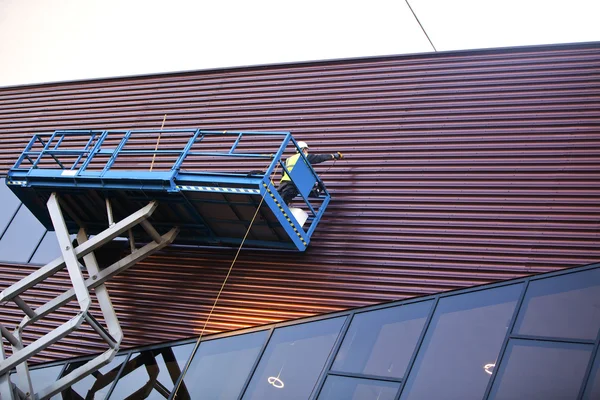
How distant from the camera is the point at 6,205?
22.9 m

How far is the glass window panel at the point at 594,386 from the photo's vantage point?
12.6 metres

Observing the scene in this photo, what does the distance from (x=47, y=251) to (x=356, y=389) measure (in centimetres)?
1042

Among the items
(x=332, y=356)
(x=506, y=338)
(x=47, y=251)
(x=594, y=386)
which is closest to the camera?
(x=594, y=386)

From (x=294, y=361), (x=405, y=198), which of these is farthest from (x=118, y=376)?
(x=405, y=198)

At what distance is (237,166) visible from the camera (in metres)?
19.8

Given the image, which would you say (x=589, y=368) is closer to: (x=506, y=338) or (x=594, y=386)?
(x=594, y=386)

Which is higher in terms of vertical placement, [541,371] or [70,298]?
[541,371]

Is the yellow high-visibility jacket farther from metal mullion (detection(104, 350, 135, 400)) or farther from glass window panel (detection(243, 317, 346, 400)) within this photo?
→ metal mullion (detection(104, 350, 135, 400))

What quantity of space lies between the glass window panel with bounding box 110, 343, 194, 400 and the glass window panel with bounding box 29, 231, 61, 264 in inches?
198

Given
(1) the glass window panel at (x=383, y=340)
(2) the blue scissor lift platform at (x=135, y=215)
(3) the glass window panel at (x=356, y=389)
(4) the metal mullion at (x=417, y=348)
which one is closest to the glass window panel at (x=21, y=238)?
(2) the blue scissor lift platform at (x=135, y=215)

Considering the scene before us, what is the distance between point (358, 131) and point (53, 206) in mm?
7423

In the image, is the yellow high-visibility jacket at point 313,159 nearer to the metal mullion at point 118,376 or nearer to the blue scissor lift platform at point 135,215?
the blue scissor lift platform at point 135,215

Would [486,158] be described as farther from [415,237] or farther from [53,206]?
[53,206]

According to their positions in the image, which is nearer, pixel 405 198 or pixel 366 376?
pixel 366 376
